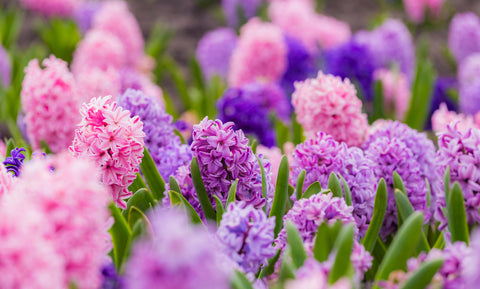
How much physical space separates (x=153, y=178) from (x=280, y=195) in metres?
0.29

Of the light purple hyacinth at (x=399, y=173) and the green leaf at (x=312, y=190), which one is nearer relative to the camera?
the green leaf at (x=312, y=190)

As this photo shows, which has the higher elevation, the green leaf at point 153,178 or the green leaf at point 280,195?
the green leaf at point 153,178

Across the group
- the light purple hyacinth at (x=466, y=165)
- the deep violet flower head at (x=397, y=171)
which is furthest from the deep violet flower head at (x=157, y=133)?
the light purple hyacinth at (x=466, y=165)

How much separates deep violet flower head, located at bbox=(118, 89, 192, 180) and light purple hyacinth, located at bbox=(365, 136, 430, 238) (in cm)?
43

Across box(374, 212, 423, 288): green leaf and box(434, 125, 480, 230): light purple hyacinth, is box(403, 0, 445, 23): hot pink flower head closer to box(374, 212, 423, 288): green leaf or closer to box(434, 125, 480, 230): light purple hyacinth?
box(434, 125, 480, 230): light purple hyacinth

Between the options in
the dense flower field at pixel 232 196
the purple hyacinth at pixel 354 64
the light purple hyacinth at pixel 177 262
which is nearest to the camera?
the light purple hyacinth at pixel 177 262

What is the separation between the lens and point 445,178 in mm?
1207

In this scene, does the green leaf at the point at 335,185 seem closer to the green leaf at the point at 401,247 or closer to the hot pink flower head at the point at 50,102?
the green leaf at the point at 401,247

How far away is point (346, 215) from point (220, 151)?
260 mm

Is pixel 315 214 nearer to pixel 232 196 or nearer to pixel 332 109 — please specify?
pixel 232 196

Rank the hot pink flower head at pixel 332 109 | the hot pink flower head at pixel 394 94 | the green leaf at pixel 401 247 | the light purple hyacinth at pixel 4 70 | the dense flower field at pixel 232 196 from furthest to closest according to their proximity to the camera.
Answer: the light purple hyacinth at pixel 4 70, the hot pink flower head at pixel 394 94, the hot pink flower head at pixel 332 109, the green leaf at pixel 401 247, the dense flower field at pixel 232 196

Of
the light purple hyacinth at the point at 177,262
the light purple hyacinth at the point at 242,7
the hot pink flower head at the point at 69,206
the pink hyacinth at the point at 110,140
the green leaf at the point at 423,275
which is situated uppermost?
the light purple hyacinth at the point at 242,7

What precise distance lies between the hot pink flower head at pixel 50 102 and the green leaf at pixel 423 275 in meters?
1.09

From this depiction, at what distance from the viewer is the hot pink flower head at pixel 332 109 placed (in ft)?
5.31
